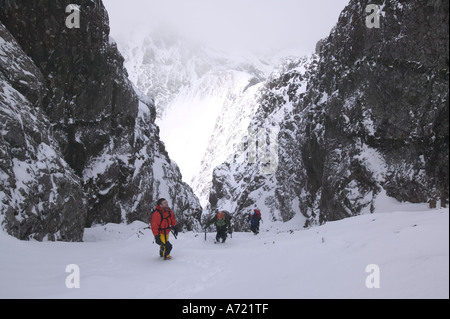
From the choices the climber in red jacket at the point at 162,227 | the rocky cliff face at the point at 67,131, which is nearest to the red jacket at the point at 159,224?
the climber in red jacket at the point at 162,227

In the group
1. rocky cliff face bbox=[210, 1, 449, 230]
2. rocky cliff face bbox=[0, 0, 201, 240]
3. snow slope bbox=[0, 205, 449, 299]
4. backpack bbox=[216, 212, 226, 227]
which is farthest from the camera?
rocky cliff face bbox=[210, 1, 449, 230]

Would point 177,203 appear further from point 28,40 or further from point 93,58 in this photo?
point 28,40

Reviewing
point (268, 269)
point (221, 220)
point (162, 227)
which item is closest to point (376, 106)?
point (221, 220)

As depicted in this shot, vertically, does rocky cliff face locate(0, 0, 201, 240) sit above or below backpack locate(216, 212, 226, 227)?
above

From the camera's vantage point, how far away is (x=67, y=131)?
2216 centimetres

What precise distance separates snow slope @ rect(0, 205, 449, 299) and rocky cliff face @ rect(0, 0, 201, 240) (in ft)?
11.3

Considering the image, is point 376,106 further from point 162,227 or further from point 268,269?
point 268,269

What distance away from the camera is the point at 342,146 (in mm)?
24859

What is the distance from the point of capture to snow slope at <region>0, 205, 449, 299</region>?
14.3 feet

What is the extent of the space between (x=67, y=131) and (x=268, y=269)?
63.1 feet
